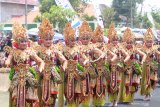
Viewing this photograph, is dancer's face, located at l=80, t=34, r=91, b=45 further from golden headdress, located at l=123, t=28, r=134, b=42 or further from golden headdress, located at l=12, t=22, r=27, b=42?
golden headdress, located at l=12, t=22, r=27, b=42

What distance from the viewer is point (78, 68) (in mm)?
9938

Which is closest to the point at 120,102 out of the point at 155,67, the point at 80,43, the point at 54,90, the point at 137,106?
the point at 137,106

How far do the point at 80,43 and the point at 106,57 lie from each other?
119cm

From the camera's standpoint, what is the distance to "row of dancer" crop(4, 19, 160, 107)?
829 cm

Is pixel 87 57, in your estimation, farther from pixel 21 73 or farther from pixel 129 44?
pixel 21 73

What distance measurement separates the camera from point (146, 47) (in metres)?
12.6

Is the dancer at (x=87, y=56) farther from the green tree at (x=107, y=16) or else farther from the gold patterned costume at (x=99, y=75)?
the green tree at (x=107, y=16)

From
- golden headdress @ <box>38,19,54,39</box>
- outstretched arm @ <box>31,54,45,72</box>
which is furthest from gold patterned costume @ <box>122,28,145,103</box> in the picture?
outstretched arm @ <box>31,54,45,72</box>

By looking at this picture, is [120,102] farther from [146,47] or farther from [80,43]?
[80,43]

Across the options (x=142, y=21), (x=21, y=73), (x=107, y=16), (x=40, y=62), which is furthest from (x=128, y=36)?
(x=142, y=21)

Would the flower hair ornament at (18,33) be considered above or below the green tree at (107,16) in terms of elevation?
below

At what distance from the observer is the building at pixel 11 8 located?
52469 millimetres

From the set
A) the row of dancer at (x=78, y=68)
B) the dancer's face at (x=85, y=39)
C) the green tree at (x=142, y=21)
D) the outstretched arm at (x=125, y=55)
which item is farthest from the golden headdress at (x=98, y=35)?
the green tree at (x=142, y=21)

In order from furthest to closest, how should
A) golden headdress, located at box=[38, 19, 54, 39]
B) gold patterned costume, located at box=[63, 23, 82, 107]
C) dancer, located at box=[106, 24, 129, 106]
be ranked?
dancer, located at box=[106, 24, 129, 106]
gold patterned costume, located at box=[63, 23, 82, 107]
golden headdress, located at box=[38, 19, 54, 39]
